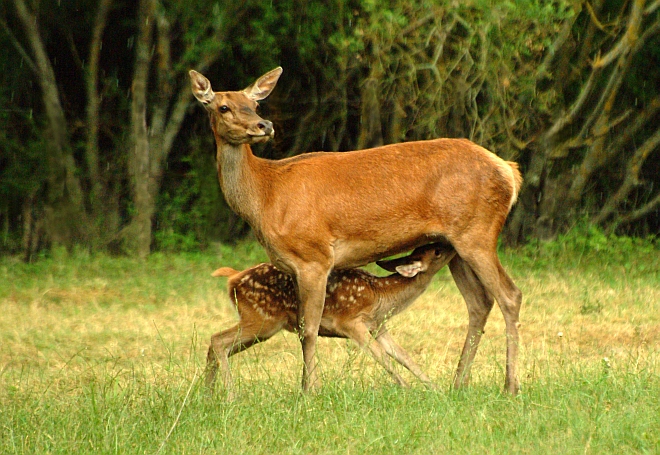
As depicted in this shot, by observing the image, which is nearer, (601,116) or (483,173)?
(483,173)

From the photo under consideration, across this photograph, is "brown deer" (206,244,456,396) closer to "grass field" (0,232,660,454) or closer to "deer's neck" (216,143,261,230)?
"grass field" (0,232,660,454)

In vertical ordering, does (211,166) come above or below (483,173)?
below

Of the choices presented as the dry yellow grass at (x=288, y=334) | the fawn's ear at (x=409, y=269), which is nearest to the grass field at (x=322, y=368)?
the dry yellow grass at (x=288, y=334)

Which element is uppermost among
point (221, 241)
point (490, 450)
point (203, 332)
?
point (490, 450)

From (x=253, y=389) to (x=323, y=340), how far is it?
312cm

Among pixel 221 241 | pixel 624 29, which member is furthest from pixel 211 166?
pixel 624 29

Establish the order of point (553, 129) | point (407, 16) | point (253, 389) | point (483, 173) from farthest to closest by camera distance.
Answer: point (553, 129)
point (407, 16)
point (483, 173)
point (253, 389)

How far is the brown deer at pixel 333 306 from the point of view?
770 centimetres

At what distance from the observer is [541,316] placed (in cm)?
1033

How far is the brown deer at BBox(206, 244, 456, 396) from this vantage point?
7.70 meters

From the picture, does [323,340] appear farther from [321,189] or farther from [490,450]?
[490,450]

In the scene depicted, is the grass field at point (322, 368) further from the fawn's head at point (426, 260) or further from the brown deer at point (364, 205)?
the fawn's head at point (426, 260)

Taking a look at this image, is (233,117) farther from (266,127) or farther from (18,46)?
(18,46)

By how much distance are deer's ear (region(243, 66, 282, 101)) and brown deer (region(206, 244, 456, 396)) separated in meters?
1.14
